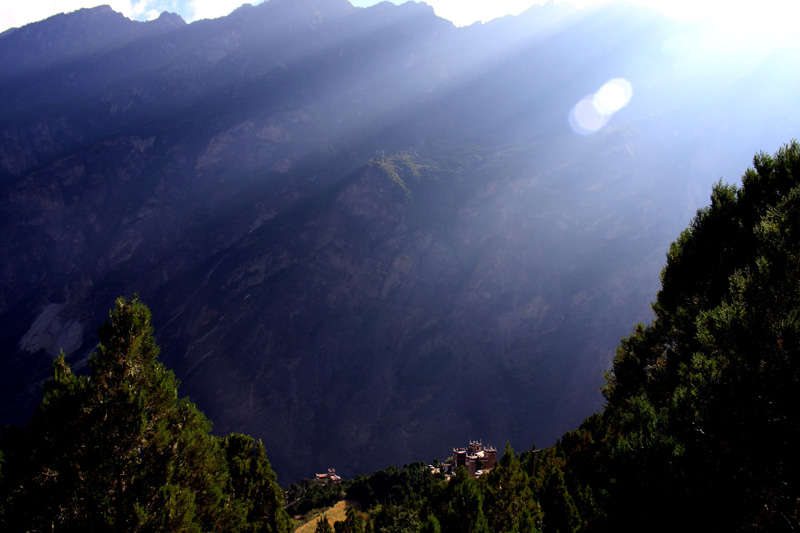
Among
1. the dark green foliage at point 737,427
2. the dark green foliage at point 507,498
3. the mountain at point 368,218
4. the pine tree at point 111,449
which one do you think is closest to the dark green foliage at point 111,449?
the pine tree at point 111,449

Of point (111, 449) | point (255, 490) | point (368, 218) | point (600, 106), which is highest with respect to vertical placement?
point (600, 106)

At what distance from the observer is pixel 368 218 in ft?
291

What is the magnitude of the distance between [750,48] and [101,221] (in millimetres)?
154112

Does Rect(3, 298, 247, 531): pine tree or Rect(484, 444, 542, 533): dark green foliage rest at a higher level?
Rect(3, 298, 247, 531): pine tree

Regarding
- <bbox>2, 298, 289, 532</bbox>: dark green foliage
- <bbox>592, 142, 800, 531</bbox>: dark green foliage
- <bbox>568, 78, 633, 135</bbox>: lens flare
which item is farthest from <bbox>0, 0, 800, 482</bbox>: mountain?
<bbox>592, 142, 800, 531</bbox>: dark green foliage

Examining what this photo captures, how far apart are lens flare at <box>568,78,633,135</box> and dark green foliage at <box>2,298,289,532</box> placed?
10186 centimetres

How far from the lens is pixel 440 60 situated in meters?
140

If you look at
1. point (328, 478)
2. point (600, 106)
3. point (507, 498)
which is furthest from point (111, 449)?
point (600, 106)

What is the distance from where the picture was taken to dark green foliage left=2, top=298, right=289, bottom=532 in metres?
9.68

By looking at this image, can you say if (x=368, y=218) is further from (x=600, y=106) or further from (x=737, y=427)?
(x=737, y=427)

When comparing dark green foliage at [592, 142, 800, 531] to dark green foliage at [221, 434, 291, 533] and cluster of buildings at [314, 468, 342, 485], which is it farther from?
cluster of buildings at [314, 468, 342, 485]

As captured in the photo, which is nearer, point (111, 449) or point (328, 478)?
point (111, 449)

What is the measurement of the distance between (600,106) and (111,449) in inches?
4828

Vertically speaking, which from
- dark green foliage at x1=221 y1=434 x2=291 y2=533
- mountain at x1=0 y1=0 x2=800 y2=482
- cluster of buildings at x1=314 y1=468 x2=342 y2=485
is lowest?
dark green foliage at x1=221 y1=434 x2=291 y2=533
